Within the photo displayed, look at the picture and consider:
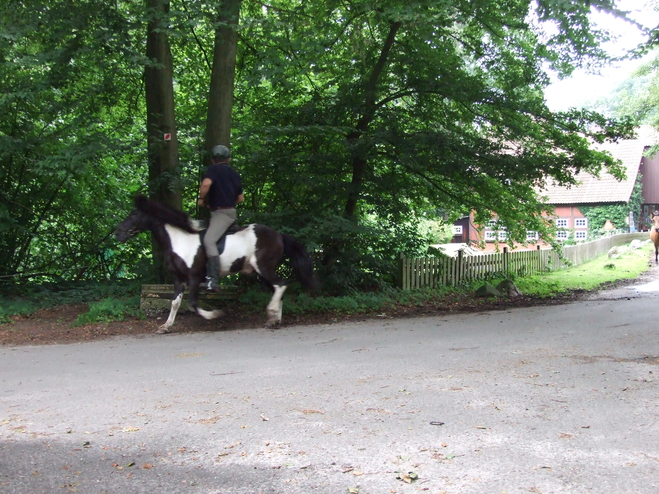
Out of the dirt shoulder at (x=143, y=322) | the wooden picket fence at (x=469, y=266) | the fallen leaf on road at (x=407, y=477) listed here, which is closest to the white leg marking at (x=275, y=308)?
the dirt shoulder at (x=143, y=322)

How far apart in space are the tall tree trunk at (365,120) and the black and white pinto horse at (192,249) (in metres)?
3.67

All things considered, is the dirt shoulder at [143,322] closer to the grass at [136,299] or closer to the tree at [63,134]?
the grass at [136,299]

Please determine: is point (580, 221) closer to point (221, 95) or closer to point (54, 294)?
point (221, 95)

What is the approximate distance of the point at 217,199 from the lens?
33.7ft

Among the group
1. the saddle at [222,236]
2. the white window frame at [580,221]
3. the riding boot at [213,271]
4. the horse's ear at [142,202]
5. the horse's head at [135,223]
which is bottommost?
the riding boot at [213,271]

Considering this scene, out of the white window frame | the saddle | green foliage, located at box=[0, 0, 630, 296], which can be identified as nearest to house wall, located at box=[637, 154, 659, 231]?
the white window frame

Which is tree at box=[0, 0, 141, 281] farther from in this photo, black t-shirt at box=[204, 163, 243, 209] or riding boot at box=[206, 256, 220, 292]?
riding boot at box=[206, 256, 220, 292]

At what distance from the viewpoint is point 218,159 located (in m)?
10.4

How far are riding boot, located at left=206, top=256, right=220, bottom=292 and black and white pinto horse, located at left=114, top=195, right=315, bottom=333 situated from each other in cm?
11

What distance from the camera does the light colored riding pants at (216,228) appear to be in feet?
33.9

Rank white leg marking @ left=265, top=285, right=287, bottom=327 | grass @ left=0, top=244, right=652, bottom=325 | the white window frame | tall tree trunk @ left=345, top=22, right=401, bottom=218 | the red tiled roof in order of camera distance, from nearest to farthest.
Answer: white leg marking @ left=265, top=285, right=287, bottom=327
grass @ left=0, top=244, right=652, bottom=325
tall tree trunk @ left=345, top=22, right=401, bottom=218
the red tiled roof
the white window frame

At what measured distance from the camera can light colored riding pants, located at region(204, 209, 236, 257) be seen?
10.3 metres

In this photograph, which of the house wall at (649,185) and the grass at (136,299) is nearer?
the grass at (136,299)

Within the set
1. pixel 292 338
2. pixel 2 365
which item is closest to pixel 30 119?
pixel 2 365
